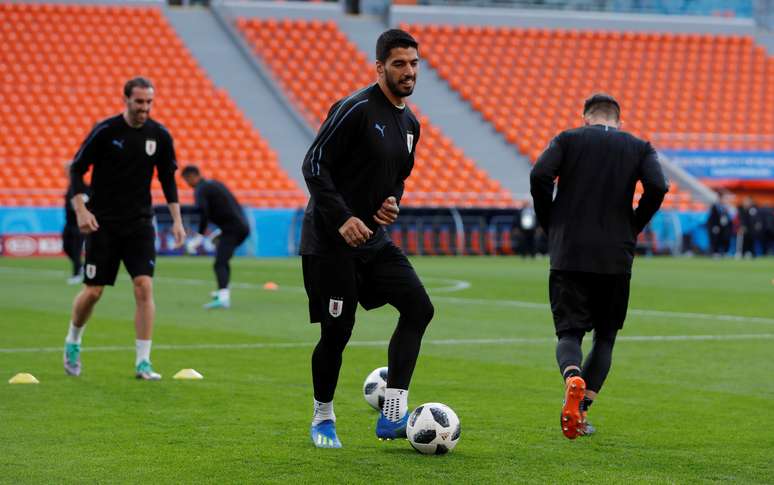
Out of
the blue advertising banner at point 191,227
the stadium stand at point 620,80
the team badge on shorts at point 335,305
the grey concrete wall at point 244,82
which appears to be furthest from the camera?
the stadium stand at point 620,80

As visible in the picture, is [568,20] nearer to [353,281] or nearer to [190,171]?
[190,171]

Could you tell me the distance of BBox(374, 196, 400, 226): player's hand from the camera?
689 cm

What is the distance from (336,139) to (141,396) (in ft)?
10.3

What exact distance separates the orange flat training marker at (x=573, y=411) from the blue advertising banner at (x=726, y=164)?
3672 cm

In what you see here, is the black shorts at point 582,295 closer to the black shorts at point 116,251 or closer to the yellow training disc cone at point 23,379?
the black shorts at point 116,251

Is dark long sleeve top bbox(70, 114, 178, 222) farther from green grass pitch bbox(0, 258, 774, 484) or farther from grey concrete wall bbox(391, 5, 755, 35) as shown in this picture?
grey concrete wall bbox(391, 5, 755, 35)

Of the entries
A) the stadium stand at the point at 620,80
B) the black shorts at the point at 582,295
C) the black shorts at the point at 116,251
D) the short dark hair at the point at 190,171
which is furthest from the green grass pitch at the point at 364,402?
the stadium stand at the point at 620,80

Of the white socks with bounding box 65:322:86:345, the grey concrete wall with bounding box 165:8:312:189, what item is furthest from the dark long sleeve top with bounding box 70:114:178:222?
the grey concrete wall with bounding box 165:8:312:189

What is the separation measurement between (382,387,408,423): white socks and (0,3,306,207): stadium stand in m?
28.5

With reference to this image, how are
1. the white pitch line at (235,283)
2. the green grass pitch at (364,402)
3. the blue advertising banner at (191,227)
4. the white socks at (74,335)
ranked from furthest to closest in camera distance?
the blue advertising banner at (191,227), the white pitch line at (235,283), the white socks at (74,335), the green grass pitch at (364,402)

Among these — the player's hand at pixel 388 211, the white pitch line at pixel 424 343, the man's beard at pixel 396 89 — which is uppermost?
the man's beard at pixel 396 89

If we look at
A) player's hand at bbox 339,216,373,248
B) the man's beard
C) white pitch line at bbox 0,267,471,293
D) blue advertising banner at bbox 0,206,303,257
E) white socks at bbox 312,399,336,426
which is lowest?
blue advertising banner at bbox 0,206,303,257

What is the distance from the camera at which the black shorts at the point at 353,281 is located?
23.0 feet

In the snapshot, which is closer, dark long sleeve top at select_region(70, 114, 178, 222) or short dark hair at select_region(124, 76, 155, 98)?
short dark hair at select_region(124, 76, 155, 98)
